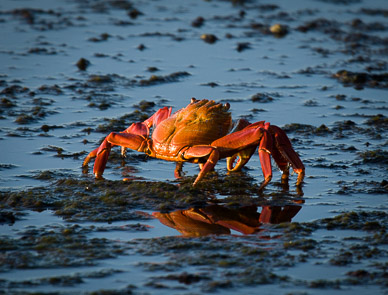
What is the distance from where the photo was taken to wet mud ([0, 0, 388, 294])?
245 inches

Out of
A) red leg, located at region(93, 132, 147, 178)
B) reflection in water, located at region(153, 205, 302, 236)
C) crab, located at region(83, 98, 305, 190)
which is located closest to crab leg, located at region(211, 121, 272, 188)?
crab, located at region(83, 98, 305, 190)

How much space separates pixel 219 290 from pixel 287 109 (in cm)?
696

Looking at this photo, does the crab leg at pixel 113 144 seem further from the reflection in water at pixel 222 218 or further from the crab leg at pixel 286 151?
the crab leg at pixel 286 151

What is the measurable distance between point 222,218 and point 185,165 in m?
2.21

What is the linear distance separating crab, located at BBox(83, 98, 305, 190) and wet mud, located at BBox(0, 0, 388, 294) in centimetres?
27

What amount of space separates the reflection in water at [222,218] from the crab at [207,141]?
1.93 feet

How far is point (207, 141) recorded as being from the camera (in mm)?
8828

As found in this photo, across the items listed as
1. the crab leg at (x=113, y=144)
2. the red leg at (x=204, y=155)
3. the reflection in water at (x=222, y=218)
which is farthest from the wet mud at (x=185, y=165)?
the red leg at (x=204, y=155)

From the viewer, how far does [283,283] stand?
598 centimetres

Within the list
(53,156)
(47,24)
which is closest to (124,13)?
(47,24)

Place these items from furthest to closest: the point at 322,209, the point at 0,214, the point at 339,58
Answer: the point at 339,58
the point at 322,209
the point at 0,214

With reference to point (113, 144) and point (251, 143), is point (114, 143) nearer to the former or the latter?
point (113, 144)

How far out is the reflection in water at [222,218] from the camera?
7262 mm

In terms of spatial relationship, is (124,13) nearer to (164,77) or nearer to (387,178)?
(164,77)
